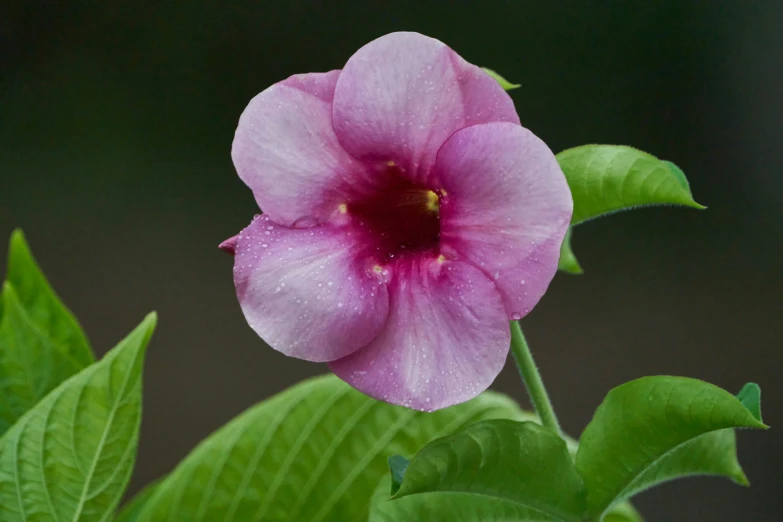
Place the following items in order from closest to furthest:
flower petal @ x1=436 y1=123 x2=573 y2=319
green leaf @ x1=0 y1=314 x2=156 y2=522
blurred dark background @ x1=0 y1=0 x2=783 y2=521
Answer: flower petal @ x1=436 y1=123 x2=573 y2=319, green leaf @ x1=0 y1=314 x2=156 y2=522, blurred dark background @ x1=0 y1=0 x2=783 y2=521

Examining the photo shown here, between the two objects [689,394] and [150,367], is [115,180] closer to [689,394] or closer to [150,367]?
[150,367]

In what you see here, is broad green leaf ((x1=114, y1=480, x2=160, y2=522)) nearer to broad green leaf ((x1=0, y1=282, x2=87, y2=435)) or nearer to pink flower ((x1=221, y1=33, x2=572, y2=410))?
broad green leaf ((x1=0, y1=282, x2=87, y2=435))

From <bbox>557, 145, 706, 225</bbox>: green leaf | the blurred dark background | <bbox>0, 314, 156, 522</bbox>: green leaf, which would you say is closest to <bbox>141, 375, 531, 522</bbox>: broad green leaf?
<bbox>0, 314, 156, 522</bbox>: green leaf

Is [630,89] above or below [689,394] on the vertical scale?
below

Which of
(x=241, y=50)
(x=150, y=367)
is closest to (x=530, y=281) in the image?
(x=241, y=50)

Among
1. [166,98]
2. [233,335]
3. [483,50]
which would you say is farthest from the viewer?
[233,335]

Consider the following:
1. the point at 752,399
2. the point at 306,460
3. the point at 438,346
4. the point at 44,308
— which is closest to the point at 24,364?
the point at 44,308
